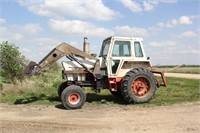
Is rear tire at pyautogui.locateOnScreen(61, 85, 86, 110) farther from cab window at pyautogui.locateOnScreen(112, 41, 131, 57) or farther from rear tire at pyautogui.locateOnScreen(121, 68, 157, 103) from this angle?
→ cab window at pyautogui.locateOnScreen(112, 41, 131, 57)

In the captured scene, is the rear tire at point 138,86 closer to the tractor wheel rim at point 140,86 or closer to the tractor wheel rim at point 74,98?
the tractor wheel rim at point 140,86

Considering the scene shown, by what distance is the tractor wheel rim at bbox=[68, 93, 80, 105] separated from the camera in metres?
11.3

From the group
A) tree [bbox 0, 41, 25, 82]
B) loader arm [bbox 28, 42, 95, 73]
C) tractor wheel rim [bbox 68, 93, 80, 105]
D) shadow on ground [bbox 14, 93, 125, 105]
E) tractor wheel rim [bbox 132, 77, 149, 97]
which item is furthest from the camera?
tree [bbox 0, 41, 25, 82]

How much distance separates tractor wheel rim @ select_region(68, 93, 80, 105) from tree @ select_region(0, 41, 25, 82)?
8519 millimetres

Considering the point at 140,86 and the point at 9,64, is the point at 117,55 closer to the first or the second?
the point at 140,86

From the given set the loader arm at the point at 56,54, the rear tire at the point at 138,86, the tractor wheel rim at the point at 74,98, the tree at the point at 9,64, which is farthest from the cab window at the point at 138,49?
the tree at the point at 9,64

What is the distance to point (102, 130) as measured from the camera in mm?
7789

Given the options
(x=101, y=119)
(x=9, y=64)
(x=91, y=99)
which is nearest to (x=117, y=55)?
(x=91, y=99)

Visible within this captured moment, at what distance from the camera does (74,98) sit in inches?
449

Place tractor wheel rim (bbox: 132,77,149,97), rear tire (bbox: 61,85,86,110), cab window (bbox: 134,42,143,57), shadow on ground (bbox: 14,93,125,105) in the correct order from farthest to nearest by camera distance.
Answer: shadow on ground (bbox: 14,93,125,105) → cab window (bbox: 134,42,143,57) → tractor wheel rim (bbox: 132,77,149,97) → rear tire (bbox: 61,85,86,110)

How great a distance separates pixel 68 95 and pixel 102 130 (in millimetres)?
3691

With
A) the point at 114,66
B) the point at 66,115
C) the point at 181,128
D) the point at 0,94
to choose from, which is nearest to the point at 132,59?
the point at 114,66

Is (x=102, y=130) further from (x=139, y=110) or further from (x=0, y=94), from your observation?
(x=0, y=94)

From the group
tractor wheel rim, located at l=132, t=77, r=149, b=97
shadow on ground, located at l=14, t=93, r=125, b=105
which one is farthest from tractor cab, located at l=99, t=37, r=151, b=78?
shadow on ground, located at l=14, t=93, r=125, b=105
